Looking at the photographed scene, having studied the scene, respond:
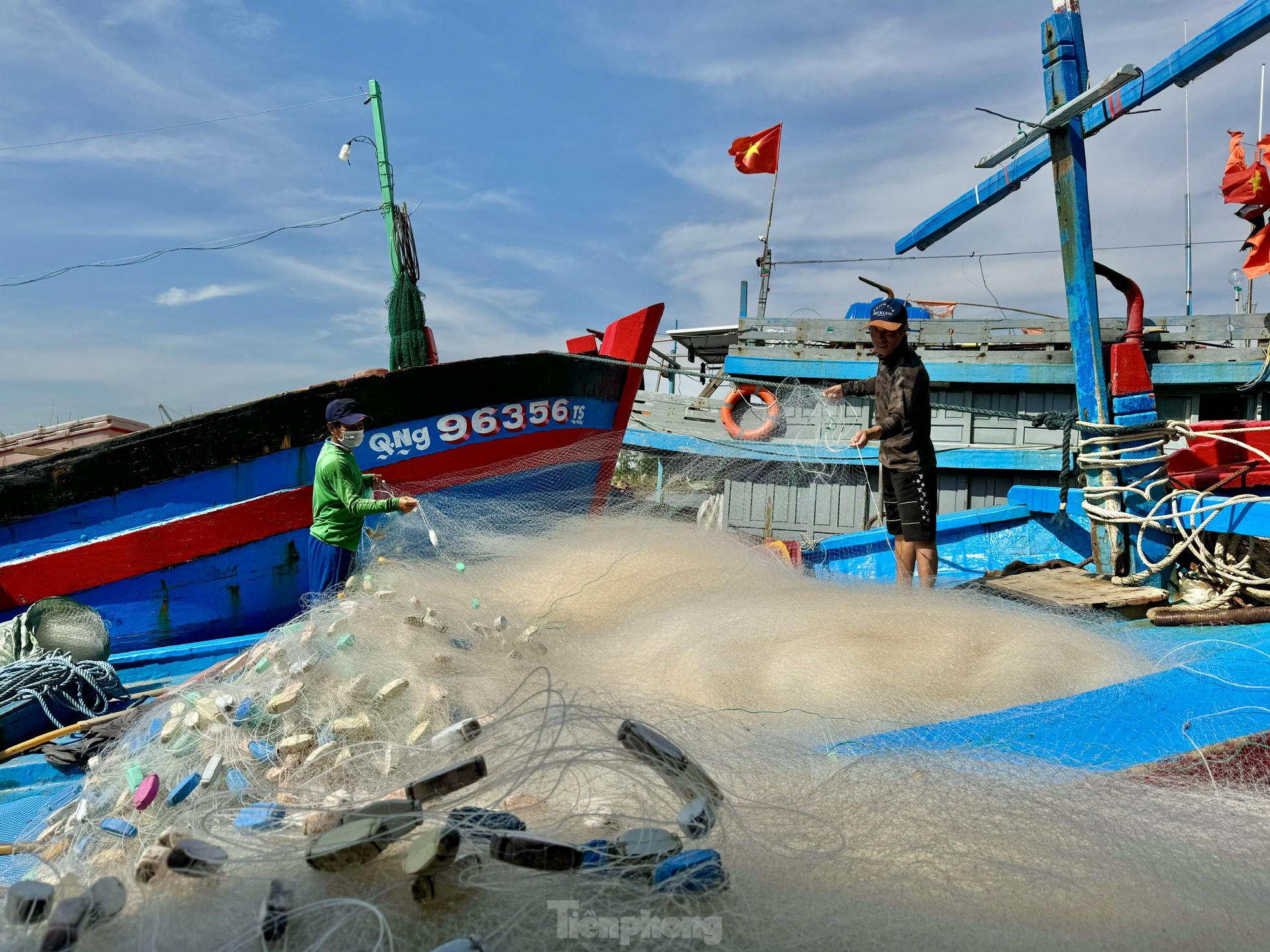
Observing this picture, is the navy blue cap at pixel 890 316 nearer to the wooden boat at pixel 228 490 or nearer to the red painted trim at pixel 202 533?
the wooden boat at pixel 228 490

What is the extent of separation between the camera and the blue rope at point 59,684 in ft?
12.5

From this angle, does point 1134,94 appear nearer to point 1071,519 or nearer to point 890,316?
point 890,316

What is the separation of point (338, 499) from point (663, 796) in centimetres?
337

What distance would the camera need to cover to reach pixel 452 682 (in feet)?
8.36

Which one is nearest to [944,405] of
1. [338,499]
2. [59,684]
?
[338,499]

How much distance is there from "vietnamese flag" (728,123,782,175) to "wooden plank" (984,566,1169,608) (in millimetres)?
11083

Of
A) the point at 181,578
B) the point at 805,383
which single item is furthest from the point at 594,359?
the point at 181,578

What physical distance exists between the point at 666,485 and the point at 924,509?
10.5 ft

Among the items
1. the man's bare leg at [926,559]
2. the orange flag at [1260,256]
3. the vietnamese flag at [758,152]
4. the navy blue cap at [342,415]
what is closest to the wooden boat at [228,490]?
the navy blue cap at [342,415]

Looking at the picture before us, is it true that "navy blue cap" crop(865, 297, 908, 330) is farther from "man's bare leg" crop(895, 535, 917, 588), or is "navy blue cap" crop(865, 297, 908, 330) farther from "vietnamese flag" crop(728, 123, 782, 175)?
"vietnamese flag" crop(728, 123, 782, 175)

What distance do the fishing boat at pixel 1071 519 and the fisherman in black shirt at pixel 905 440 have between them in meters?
0.45

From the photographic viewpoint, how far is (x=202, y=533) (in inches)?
223

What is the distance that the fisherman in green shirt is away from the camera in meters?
4.31

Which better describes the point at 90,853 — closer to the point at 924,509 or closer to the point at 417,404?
the point at 924,509
